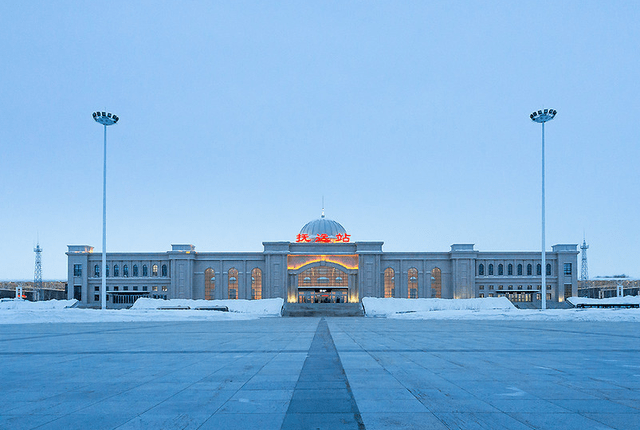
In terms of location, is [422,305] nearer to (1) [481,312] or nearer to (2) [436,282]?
(1) [481,312]

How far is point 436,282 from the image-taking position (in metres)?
92.6

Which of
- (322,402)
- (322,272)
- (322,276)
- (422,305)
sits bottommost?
(422,305)

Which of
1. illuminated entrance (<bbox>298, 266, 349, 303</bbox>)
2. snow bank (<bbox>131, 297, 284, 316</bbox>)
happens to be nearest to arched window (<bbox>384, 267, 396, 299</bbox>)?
illuminated entrance (<bbox>298, 266, 349, 303</bbox>)

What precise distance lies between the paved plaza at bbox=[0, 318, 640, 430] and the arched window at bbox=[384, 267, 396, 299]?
249ft

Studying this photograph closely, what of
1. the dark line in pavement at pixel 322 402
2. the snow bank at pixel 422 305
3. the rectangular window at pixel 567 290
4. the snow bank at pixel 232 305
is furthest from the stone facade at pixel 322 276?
the dark line in pavement at pixel 322 402

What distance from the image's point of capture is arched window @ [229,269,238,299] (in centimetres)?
9162

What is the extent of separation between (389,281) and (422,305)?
88.8 feet

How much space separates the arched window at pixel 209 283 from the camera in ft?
304

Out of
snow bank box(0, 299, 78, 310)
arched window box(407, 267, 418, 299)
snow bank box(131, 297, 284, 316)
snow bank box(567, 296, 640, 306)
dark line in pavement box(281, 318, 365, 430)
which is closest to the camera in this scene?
dark line in pavement box(281, 318, 365, 430)

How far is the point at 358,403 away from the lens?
7.98m

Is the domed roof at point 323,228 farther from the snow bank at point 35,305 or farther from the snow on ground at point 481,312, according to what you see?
the snow bank at point 35,305

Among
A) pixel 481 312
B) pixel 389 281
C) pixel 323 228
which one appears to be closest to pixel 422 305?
pixel 481 312

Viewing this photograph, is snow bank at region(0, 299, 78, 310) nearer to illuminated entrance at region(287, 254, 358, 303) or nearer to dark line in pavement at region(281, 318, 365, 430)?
illuminated entrance at region(287, 254, 358, 303)

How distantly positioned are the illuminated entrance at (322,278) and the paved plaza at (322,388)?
7481cm
